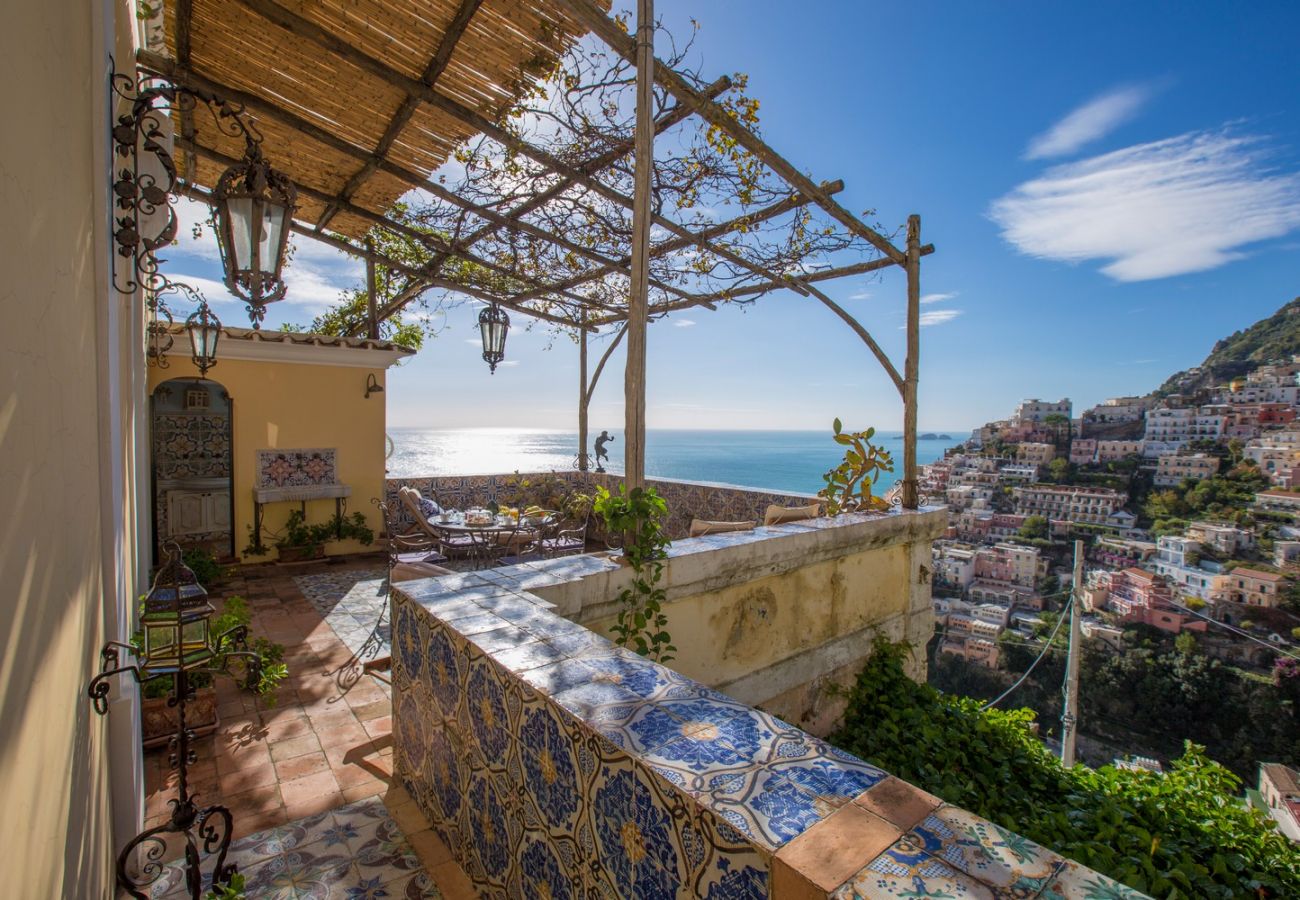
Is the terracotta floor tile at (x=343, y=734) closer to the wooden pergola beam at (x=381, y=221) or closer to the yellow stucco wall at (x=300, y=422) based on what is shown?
the wooden pergola beam at (x=381, y=221)

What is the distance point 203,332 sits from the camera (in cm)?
518

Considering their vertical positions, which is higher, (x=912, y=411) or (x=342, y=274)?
(x=342, y=274)

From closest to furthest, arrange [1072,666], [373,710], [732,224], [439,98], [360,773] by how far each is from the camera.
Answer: [360,773] → [373,710] → [439,98] → [732,224] → [1072,666]

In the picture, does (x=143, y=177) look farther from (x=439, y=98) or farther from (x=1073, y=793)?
(x=1073, y=793)

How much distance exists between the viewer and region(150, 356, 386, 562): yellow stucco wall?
6.49m

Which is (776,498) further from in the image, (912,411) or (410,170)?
(410,170)

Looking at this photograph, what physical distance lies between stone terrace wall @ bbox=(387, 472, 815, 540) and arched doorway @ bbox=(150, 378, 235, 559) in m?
2.38

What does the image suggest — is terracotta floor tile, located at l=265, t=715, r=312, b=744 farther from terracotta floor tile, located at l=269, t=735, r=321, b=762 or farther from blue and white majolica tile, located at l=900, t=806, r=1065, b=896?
blue and white majolica tile, located at l=900, t=806, r=1065, b=896

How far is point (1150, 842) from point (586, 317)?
783 centimetres

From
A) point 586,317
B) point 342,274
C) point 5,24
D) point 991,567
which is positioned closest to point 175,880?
point 5,24

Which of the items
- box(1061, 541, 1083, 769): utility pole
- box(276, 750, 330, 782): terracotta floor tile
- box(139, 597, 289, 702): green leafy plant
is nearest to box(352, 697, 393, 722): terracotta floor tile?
box(276, 750, 330, 782): terracotta floor tile

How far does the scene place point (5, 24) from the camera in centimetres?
80

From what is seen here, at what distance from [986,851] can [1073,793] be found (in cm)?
369

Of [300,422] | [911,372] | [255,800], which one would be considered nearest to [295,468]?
[300,422]
